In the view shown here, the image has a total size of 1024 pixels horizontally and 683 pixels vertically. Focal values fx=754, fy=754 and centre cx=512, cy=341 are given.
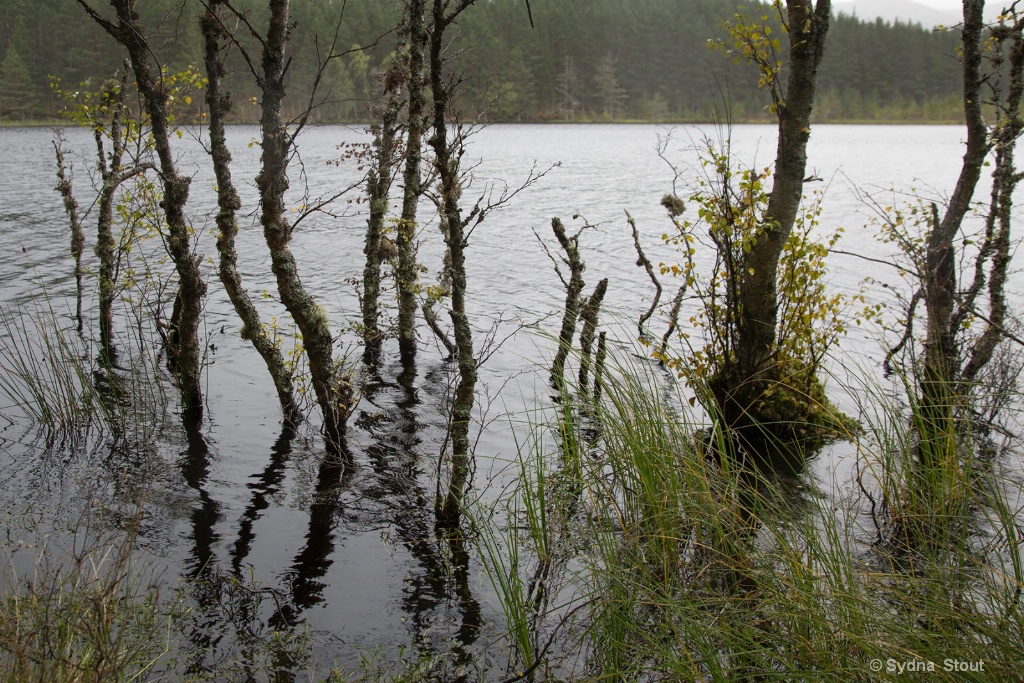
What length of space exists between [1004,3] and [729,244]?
465 cm

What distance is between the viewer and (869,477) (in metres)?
7.58

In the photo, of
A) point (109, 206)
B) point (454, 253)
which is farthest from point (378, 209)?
point (454, 253)

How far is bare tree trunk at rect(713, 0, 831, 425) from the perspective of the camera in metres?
7.76

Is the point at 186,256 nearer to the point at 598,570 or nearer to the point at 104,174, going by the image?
the point at 104,174

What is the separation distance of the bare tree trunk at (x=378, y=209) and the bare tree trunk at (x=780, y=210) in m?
5.34

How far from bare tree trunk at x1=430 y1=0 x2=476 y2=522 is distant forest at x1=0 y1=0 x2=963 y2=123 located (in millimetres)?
56513

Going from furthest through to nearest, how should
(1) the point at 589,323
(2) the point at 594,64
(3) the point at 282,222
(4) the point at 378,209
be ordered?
(2) the point at 594,64 → (4) the point at 378,209 → (1) the point at 589,323 → (3) the point at 282,222

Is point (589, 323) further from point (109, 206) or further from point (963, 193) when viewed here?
point (109, 206)

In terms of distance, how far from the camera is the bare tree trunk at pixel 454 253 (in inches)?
233

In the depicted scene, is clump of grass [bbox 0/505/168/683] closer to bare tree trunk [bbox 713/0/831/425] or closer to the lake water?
the lake water

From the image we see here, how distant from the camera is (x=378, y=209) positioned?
1098 centimetres

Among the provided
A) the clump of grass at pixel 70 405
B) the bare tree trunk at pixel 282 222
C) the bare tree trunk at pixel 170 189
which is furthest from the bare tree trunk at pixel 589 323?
the clump of grass at pixel 70 405

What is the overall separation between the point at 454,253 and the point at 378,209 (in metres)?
5.03

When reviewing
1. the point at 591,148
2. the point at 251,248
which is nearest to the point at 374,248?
the point at 251,248
